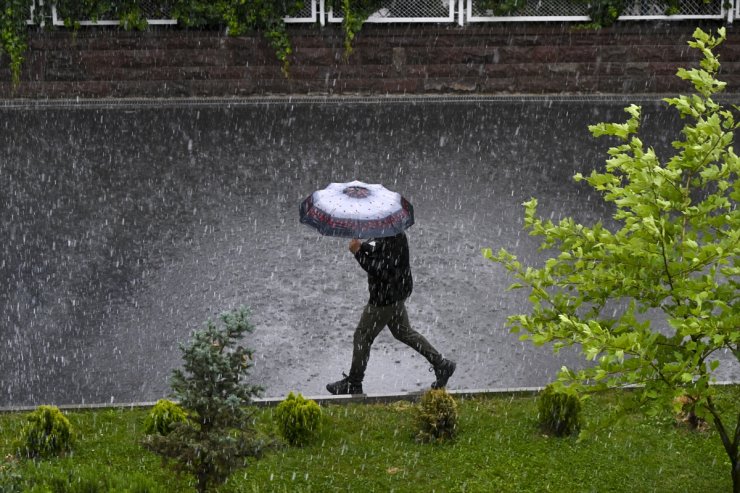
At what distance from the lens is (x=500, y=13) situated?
830 inches

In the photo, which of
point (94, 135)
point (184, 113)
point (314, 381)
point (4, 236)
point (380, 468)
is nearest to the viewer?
point (380, 468)

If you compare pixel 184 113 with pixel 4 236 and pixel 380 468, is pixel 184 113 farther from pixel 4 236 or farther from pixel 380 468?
pixel 380 468

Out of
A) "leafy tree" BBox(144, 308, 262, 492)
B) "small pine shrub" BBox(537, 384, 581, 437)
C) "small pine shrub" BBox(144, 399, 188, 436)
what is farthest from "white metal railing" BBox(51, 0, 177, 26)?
"leafy tree" BBox(144, 308, 262, 492)

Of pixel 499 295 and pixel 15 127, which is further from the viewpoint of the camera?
pixel 15 127

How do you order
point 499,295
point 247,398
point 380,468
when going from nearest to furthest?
point 247,398
point 380,468
point 499,295

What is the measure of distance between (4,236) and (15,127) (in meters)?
5.64

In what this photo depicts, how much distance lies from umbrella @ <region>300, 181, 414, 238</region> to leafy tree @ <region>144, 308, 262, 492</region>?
2412mm

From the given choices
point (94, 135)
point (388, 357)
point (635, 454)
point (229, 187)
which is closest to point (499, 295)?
point (388, 357)

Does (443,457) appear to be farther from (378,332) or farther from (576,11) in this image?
(576,11)

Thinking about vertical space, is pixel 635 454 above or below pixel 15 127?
below

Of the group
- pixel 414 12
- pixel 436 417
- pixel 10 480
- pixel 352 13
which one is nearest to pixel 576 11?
pixel 414 12

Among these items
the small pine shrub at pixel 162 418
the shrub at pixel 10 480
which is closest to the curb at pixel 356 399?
the small pine shrub at pixel 162 418

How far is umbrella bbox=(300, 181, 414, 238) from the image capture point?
9.39 meters

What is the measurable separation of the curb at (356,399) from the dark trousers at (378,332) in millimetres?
305
